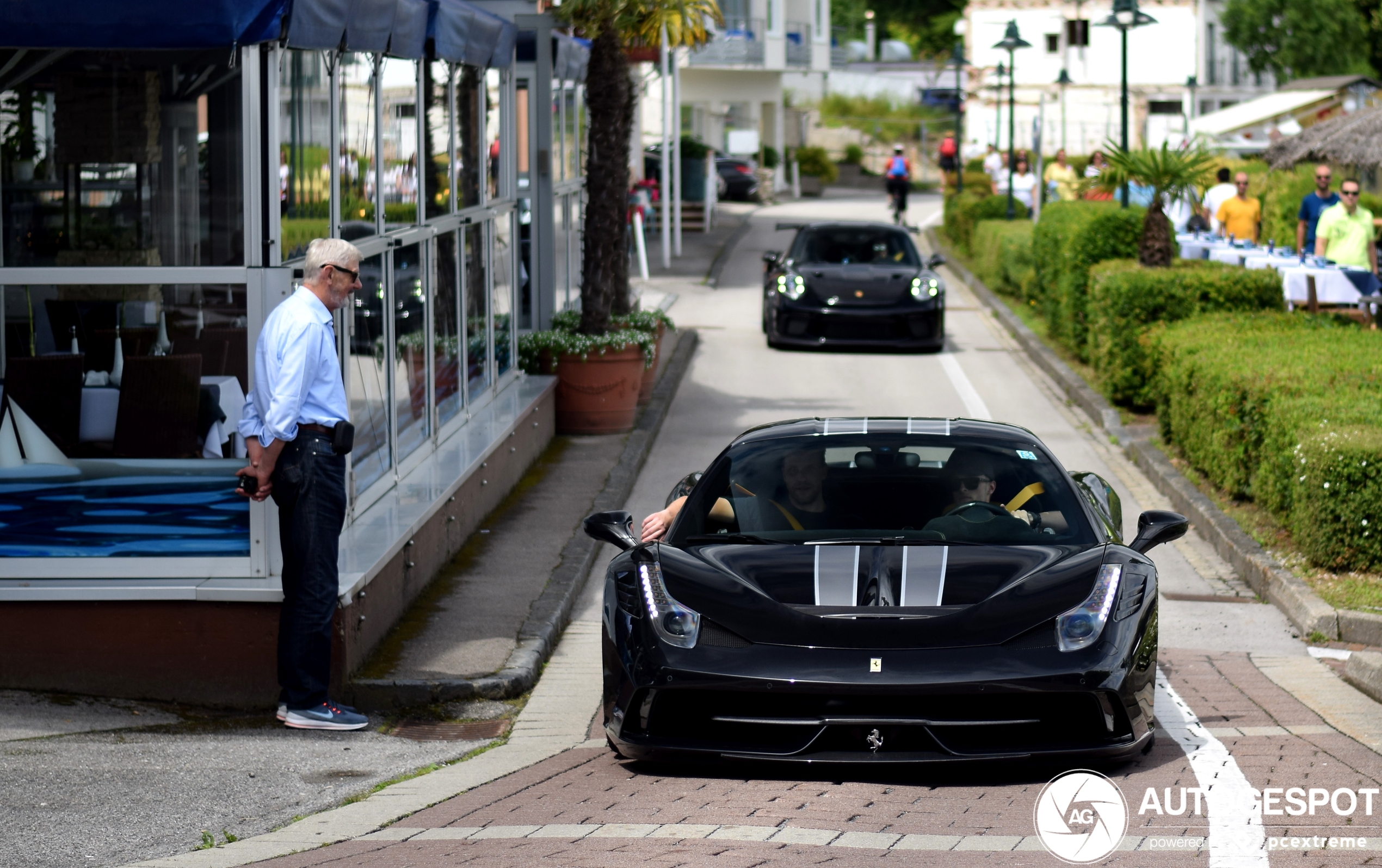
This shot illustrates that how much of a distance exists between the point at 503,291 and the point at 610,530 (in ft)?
26.5

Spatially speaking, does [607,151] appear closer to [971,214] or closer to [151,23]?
[151,23]

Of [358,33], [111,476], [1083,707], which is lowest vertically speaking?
[1083,707]

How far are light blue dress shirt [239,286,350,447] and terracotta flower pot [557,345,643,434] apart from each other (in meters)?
8.36

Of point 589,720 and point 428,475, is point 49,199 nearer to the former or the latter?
point 428,475

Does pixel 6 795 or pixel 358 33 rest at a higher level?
pixel 358 33

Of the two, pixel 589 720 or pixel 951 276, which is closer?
pixel 589 720

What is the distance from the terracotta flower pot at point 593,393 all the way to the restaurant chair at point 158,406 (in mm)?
6976

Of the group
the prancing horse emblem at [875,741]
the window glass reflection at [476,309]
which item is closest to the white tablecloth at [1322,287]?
the window glass reflection at [476,309]

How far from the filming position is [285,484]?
6637 millimetres

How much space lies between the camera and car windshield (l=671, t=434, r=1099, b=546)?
6.60m

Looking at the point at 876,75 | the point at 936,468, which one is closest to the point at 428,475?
the point at 936,468

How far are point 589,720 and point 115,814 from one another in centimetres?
226

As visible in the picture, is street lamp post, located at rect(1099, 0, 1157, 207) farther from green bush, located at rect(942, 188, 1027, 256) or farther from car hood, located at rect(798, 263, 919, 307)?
green bush, located at rect(942, 188, 1027, 256)

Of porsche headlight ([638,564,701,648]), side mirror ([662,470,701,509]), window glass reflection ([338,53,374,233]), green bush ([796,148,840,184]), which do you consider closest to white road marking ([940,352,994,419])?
window glass reflection ([338,53,374,233])
